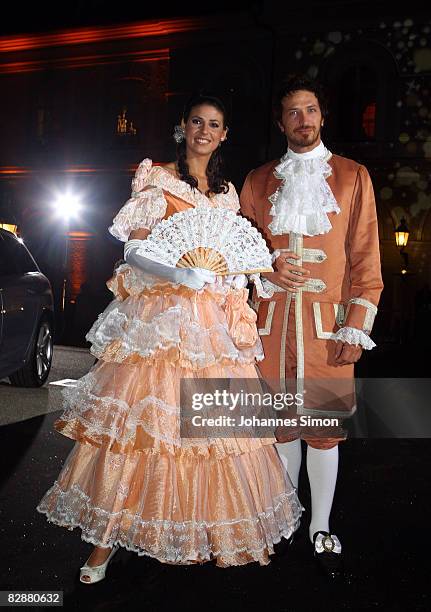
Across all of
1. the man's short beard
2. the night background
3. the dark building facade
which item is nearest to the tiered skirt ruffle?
the man's short beard

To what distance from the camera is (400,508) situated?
4.25m

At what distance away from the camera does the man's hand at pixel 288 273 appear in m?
3.38

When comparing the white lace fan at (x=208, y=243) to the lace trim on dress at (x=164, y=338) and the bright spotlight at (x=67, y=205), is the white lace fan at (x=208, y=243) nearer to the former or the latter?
the lace trim on dress at (x=164, y=338)

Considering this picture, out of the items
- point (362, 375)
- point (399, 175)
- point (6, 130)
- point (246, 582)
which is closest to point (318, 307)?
point (246, 582)

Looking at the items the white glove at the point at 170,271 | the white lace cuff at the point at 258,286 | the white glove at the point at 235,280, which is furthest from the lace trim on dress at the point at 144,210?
the white lace cuff at the point at 258,286

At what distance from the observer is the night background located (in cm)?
1728

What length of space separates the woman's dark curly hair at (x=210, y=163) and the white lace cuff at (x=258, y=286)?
1.52ft

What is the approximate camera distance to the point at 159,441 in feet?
9.22

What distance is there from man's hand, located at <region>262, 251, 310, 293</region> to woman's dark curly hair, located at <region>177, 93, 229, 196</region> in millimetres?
464

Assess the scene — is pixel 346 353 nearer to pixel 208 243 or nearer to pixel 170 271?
pixel 208 243

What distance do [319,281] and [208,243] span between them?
0.69 m

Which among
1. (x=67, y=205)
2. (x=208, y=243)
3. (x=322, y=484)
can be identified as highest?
(x=208, y=243)

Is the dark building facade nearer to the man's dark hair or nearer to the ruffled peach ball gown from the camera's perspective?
the man's dark hair

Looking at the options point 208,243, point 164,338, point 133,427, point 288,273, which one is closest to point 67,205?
point 288,273
